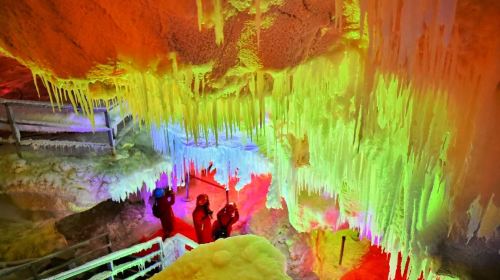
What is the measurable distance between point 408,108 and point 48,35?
3.17 m

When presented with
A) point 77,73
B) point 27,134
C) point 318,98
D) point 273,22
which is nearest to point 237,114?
point 318,98

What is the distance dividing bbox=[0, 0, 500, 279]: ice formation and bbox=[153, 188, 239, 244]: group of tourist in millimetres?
2341

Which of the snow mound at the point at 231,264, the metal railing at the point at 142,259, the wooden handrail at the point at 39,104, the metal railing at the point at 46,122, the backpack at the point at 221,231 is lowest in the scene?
the backpack at the point at 221,231

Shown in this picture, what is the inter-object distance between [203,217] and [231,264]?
421 centimetres

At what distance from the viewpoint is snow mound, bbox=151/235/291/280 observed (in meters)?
2.87

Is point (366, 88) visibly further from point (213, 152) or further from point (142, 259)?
point (213, 152)

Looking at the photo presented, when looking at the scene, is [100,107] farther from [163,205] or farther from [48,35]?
[48,35]

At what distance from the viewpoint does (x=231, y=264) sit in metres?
2.96

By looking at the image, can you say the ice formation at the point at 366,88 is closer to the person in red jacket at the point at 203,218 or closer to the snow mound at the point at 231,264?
the snow mound at the point at 231,264

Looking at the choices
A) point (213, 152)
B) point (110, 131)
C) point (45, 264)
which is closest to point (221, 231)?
point (213, 152)

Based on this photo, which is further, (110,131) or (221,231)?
(221,231)

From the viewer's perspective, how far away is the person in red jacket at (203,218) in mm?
6961

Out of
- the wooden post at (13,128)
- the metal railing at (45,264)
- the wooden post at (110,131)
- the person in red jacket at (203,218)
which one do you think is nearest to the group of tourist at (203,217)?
the person in red jacket at (203,218)

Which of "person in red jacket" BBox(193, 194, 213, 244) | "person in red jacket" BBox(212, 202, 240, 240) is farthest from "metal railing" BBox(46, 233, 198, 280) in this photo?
"person in red jacket" BBox(193, 194, 213, 244)
